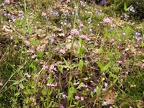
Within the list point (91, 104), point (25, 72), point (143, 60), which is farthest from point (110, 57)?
point (25, 72)

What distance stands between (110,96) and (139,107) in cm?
32

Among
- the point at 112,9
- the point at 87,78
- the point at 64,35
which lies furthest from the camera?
the point at 112,9

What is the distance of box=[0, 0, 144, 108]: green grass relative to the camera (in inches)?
109

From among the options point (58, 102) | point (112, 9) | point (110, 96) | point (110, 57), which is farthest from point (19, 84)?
point (112, 9)

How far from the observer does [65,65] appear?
3.25 metres

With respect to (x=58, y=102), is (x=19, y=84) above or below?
above

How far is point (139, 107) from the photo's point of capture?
270cm

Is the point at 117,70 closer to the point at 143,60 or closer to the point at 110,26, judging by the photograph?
the point at 143,60

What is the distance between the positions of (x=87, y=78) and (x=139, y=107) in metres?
0.67

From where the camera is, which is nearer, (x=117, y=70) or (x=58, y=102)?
(x=58, y=102)

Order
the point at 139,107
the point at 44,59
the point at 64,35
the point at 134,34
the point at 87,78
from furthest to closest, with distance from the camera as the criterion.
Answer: the point at 134,34, the point at 64,35, the point at 44,59, the point at 87,78, the point at 139,107

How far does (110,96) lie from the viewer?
2889mm

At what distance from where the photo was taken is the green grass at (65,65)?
276cm

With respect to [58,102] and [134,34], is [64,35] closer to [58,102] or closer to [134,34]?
[134,34]
